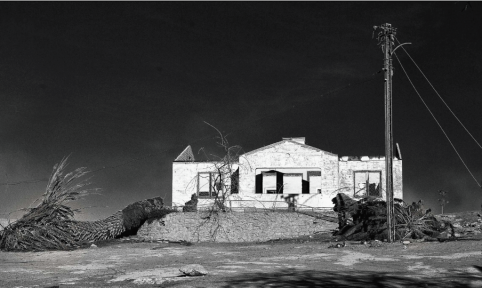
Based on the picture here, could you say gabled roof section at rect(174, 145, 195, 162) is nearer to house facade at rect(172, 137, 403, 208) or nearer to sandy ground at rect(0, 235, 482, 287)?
house facade at rect(172, 137, 403, 208)

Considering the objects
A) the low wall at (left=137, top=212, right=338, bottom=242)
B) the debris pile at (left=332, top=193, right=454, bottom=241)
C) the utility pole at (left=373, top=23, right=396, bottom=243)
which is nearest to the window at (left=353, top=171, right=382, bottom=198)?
the low wall at (left=137, top=212, right=338, bottom=242)

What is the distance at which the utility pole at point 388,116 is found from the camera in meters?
20.0

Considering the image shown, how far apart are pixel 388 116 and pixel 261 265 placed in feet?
28.8

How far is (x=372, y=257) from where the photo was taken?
15984 mm

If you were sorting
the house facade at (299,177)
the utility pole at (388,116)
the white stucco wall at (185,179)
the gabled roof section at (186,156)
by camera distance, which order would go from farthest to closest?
the gabled roof section at (186,156) → the white stucco wall at (185,179) → the house facade at (299,177) → the utility pole at (388,116)

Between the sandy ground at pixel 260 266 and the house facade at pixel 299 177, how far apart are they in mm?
12632

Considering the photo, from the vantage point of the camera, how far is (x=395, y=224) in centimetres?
2127

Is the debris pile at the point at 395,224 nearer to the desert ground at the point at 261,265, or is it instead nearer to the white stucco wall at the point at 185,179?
the desert ground at the point at 261,265

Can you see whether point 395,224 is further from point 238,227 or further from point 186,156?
point 186,156

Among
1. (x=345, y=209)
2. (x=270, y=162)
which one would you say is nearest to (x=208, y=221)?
(x=345, y=209)

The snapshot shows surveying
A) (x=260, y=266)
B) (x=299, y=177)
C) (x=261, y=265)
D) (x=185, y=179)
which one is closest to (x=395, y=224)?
(x=261, y=265)

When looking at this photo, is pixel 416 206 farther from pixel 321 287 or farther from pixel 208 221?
pixel 321 287

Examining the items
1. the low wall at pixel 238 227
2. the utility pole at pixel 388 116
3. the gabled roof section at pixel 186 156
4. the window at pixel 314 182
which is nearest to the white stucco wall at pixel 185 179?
the gabled roof section at pixel 186 156

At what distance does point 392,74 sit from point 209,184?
17471 millimetres
